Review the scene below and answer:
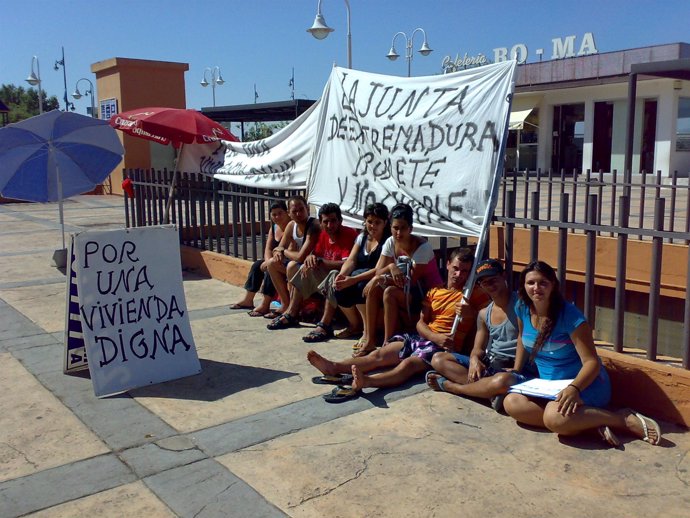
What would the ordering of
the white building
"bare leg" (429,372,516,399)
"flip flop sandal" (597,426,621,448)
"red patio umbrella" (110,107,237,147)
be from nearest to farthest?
"flip flop sandal" (597,426,621,448)
"bare leg" (429,372,516,399)
"red patio umbrella" (110,107,237,147)
the white building

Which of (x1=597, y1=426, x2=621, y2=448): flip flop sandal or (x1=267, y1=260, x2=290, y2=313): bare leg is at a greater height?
(x1=267, y1=260, x2=290, y2=313): bare leg

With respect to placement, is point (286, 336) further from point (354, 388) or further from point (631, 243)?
point (631, 243)

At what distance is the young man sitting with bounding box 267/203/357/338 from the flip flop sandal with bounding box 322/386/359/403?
144cm

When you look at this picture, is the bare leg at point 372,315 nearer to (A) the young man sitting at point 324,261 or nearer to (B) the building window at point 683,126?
(A) the young man sitting at point 324,261

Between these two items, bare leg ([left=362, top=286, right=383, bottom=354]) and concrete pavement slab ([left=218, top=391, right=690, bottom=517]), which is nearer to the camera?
concrete pavement slab ([left=218, top=391, right=690, bottom=517])

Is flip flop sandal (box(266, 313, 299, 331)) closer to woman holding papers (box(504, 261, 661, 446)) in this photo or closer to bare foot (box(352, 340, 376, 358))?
bare foot (box(352, 340, 376, 358))

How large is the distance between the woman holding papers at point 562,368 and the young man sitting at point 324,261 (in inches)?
92.0

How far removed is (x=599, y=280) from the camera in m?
9.19

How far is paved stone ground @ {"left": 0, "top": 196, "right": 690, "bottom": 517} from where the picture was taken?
334cm

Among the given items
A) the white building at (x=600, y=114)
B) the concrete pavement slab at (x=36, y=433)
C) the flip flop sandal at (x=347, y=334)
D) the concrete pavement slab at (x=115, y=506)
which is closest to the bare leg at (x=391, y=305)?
the flip flop sandal at (x=347, y=334)

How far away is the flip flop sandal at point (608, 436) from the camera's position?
12.8ft

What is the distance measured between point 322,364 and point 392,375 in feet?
1.69

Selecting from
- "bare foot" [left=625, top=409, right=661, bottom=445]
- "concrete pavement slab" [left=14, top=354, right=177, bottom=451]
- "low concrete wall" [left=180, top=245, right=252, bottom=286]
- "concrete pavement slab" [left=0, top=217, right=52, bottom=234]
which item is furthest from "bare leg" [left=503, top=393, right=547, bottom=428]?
"concrete pavement slab" [left=0, top=217, right=52, bottom=234]

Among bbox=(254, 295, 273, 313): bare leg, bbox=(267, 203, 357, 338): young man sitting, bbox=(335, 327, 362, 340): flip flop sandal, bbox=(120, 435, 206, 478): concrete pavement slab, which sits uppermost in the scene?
bbox=(267, 203, 357, 338): young man sitting
